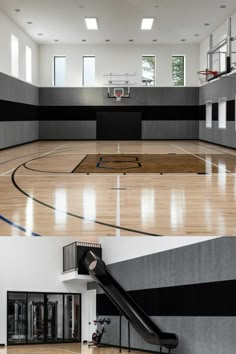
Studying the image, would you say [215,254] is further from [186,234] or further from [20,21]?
[20,21]

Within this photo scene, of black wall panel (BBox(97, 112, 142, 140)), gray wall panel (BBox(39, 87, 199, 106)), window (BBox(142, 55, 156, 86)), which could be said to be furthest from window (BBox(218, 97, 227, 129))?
black wall panel (BBox(97, 112, 142, 140))

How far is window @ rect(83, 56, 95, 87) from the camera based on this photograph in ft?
88.9

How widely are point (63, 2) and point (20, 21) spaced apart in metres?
3.49

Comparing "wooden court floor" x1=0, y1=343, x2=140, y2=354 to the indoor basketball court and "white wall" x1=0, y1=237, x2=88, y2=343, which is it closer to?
"white wall" x1=0, y1=237, x2=88, y2=343

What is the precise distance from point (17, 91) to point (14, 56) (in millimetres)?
1366

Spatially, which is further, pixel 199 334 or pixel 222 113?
pixel 222 113

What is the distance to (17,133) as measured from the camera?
21828mm

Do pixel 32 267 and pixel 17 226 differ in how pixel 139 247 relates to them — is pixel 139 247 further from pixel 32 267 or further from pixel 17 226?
pixel 32 267

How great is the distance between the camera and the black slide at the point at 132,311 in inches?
282

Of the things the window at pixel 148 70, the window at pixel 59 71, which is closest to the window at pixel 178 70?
the window at pixel 148 70

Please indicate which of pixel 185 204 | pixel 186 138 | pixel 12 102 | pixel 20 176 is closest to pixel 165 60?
pixel 186 138

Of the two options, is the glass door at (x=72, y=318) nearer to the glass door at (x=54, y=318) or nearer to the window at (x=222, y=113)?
the glass door at (x=54, y=318)

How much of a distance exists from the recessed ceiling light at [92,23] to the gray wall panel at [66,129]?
6273 mm

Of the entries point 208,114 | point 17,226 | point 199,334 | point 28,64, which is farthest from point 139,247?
point 28,64
